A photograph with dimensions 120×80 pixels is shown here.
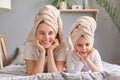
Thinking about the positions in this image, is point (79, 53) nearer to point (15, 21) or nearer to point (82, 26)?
point (82, 26)

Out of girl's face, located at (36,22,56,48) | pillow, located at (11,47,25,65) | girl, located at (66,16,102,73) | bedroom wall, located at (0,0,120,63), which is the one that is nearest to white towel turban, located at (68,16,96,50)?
girl, located at (66,16,102,73)

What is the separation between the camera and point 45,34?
42.9 inches

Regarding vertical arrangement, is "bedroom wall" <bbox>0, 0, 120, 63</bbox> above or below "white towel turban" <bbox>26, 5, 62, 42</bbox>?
below

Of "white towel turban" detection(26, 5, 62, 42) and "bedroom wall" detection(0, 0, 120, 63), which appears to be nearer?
"white towel turban" detection(26, 5, 62, 42)

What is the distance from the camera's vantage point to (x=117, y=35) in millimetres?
3004

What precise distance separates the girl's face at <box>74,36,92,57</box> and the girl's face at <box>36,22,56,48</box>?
0.12m

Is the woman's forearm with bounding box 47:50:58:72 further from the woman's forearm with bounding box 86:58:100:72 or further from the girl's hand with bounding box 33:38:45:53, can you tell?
the woman's forearm with bounding box 86:58:100:72

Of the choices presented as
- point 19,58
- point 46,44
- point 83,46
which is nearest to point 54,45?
point 46,44

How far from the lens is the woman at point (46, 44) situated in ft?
3.56

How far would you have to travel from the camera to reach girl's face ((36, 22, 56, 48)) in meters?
1.08

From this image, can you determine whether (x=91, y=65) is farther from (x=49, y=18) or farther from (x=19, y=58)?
(x=19, y=58)

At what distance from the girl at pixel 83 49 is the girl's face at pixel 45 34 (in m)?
0.11

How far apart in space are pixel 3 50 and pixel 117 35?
4.76 ft

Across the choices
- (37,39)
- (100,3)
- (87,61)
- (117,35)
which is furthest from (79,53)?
(117,35)
